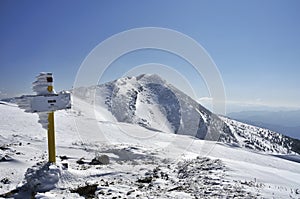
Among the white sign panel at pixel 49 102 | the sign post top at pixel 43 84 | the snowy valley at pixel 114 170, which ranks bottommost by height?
the snowy valley at pixel 114 170

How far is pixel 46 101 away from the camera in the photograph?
41.1 ft

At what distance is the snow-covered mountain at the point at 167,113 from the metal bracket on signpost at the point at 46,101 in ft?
232

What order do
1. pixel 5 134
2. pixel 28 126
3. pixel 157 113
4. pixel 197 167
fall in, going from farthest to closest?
pixel 157 113, pixel 28 126, pixel 5 134, pixel 197 167

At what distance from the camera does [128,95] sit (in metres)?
113

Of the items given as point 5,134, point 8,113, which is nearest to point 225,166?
point 5,134

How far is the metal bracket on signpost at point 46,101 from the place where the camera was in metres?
12.4

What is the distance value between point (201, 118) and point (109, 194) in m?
106

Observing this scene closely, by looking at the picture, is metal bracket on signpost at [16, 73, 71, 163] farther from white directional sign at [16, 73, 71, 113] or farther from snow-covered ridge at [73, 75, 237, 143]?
snow-covered ridge at [73, 75, 237, 143]

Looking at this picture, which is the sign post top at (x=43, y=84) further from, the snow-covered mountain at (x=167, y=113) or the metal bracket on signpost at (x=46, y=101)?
the snow-covered mountain at (x=167, y=113)

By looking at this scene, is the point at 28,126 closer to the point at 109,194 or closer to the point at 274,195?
the point at 109,194

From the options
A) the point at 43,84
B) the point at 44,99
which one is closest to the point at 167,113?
the point at 43,84

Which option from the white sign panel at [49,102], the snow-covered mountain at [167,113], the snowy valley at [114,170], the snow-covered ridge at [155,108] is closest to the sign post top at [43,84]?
the white sign panel at [49,102]

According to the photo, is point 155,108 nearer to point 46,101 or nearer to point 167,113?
point 167,113

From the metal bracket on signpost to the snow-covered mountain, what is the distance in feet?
232
